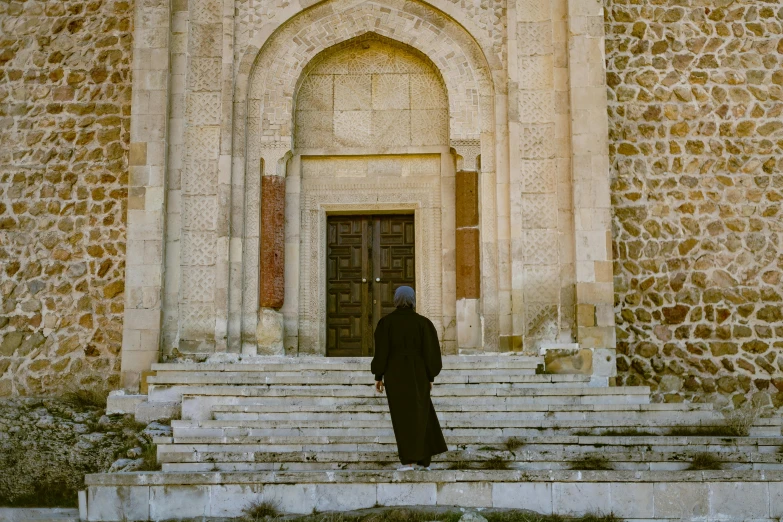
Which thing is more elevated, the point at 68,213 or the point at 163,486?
the point at 68,213

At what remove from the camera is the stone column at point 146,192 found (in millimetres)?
9922

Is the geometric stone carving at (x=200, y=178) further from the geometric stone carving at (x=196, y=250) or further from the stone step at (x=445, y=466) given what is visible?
the stone step at (x=445, y=466)

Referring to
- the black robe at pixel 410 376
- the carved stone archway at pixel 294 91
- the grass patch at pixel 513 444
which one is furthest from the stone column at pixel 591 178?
the black robe at pixel 410 376

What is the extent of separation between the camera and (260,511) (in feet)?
22.2

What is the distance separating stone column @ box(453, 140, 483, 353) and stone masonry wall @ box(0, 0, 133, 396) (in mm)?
3592

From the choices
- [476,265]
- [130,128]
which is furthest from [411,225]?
[130,128]

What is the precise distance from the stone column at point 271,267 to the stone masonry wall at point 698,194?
3.63 m

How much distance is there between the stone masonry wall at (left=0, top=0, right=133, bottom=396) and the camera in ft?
34.6

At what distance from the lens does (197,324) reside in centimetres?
1019

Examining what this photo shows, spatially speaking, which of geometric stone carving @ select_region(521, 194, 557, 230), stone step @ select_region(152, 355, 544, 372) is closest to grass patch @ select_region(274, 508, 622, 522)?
stone step @ select_region(152, 355, 544, 372)

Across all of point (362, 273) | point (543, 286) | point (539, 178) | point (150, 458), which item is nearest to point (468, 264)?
point (543, 286)

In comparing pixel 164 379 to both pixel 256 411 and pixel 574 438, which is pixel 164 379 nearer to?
pixel 256 411

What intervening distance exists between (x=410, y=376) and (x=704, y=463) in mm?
2240

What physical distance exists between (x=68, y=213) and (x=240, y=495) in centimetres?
509
